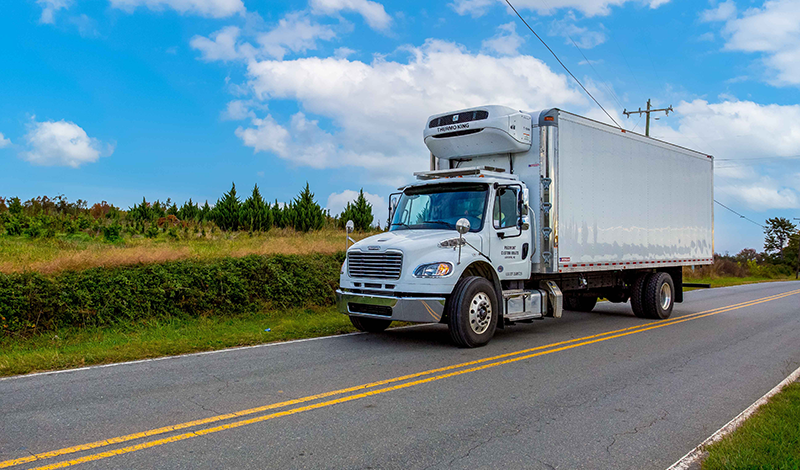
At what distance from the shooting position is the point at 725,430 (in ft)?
17.4

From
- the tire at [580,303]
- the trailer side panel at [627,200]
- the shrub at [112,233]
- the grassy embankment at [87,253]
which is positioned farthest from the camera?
the shrub at [112,233]

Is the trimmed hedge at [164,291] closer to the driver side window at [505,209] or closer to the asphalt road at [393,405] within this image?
the asphalt road at [393,405]

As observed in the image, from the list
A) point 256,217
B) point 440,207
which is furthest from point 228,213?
point 440,207

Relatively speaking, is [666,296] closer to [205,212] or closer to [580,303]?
[580,303]

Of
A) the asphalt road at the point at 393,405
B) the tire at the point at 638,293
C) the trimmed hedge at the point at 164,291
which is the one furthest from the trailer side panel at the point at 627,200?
the trimmed hedge at the point at 164,291

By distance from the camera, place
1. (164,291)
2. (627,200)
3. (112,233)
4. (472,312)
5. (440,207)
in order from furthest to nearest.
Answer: (112,233)
(627,200)
(164,291)
(440,207)
(472,312)

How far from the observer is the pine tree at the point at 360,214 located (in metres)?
30.7

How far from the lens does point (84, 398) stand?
6.03 metres

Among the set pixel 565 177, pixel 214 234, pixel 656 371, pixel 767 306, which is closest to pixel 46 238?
pixel 214 234

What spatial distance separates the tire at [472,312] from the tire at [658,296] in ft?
19.7

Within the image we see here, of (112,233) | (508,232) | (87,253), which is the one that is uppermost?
(112,233)

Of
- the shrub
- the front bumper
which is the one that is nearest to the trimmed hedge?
the front bumper

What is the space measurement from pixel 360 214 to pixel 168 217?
9956 mm

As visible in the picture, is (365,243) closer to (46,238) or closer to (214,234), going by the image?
(46,238)
